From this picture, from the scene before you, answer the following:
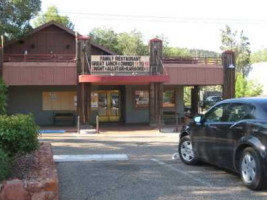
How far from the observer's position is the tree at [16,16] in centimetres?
3081

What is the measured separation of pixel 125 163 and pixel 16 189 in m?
5.07

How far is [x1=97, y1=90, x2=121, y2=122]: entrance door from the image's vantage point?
102 ft

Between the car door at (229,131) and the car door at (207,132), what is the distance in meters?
0.14

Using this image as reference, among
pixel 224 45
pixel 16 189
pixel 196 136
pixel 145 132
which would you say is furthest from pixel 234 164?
pixel 224 45

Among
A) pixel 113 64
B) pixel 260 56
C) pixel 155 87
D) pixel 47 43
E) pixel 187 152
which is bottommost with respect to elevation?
pixel 187 152

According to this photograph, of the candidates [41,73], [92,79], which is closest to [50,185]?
[92,79]

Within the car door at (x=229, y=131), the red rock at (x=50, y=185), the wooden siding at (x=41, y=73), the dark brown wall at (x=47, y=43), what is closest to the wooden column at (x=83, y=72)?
the wooden siding at (x=41, y=73)

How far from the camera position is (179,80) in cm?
2880

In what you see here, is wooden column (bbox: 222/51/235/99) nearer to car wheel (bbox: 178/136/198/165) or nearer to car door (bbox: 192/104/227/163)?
car wheel (bbox: 178/136/198/165)

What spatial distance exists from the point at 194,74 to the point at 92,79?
695 centimetres

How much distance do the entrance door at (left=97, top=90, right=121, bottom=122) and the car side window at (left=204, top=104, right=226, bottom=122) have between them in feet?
71.8

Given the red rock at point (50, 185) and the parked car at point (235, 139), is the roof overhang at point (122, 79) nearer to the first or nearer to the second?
the parked car at point (235, 139)

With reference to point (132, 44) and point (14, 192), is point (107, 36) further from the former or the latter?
point (14, 192)

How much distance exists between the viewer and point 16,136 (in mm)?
7137
